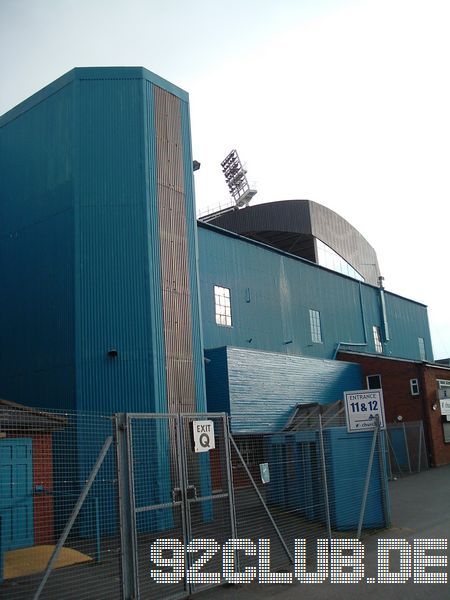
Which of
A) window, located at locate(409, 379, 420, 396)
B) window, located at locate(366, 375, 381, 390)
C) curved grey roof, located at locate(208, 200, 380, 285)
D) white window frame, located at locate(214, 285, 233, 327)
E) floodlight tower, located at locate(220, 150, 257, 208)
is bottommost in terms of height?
window, located at locate(409, 379, 420, 396)

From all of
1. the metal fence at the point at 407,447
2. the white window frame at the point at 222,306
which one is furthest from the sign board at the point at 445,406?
the white window frame at the point at 222,306

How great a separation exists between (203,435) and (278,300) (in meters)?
19.7

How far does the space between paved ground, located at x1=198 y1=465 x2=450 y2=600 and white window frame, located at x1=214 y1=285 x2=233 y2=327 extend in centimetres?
848

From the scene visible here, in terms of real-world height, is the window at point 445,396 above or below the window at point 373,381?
below

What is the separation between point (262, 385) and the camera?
2341 cm

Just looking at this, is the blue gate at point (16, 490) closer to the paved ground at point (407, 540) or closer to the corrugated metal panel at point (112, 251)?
the paved ground at point (407, 540)

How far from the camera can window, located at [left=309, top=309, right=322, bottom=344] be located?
103ft

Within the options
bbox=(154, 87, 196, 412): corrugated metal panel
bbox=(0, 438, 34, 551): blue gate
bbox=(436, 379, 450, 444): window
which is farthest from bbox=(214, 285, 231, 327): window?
bbox=(0, 438, 34, 551): blue gate

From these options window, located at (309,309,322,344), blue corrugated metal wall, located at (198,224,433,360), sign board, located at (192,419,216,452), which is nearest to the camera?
sign board, located at (192,419,216,452)

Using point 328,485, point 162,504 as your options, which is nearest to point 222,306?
point 328,485

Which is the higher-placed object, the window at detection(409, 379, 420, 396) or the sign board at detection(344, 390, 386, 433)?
the window at detection(409, 379, 420, 396)

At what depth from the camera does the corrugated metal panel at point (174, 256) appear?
18188 millimetres

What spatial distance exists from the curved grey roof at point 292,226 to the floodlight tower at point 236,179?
5.94 m

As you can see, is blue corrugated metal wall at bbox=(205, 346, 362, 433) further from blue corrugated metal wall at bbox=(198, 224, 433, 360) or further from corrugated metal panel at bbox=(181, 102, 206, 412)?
corrugated metal panel at bbox=(181, 102, 206, 412)
